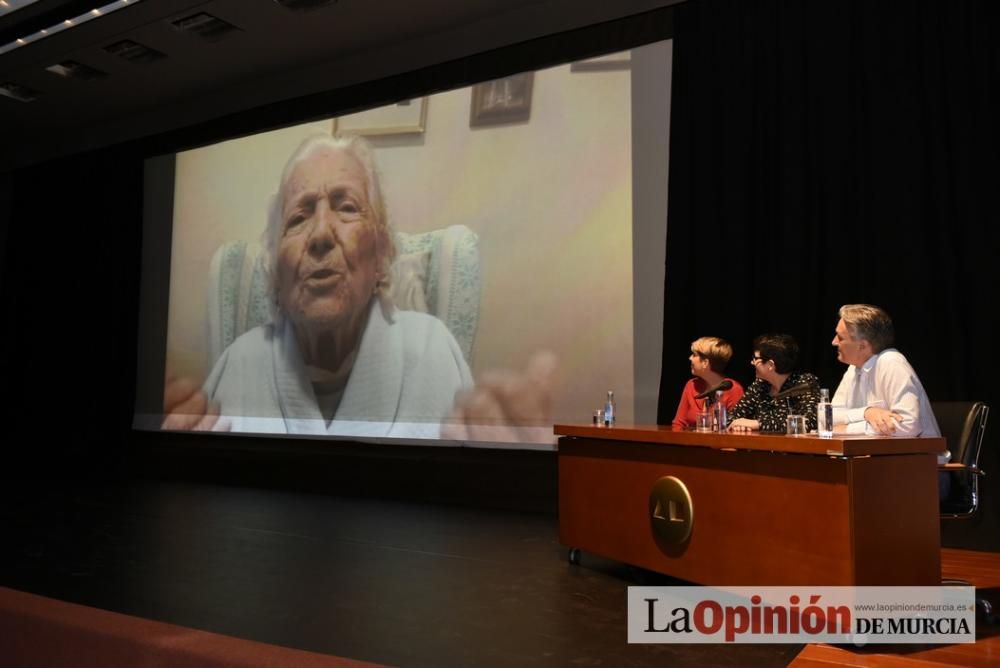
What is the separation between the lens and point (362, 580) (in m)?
3.39

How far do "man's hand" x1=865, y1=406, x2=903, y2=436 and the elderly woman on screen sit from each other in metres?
3.27

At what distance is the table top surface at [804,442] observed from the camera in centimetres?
243

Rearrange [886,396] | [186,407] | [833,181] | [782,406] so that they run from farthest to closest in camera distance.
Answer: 1. [186,407]
2. [833,181]
3. [782,406]
4. [886,396]

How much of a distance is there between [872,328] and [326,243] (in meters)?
4.51

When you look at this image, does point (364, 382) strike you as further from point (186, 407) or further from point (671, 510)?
point (671, 510)

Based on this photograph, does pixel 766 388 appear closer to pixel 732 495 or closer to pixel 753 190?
pixel 732 495

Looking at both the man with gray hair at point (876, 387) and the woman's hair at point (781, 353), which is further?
the woman's hair at point (781, 353)

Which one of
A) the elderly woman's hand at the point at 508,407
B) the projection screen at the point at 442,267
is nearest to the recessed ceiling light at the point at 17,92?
the projection screen at the point at 442,267

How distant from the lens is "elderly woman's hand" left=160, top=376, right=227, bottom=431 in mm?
7229

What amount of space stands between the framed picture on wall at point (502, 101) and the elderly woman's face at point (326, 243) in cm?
114

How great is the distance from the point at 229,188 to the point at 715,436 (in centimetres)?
570

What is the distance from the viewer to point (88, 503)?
5.91m

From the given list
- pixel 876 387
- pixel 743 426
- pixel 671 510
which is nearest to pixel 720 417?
pixel 743 426

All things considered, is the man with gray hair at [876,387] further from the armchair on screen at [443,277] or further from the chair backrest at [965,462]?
the armchair on screen at [443,277]
